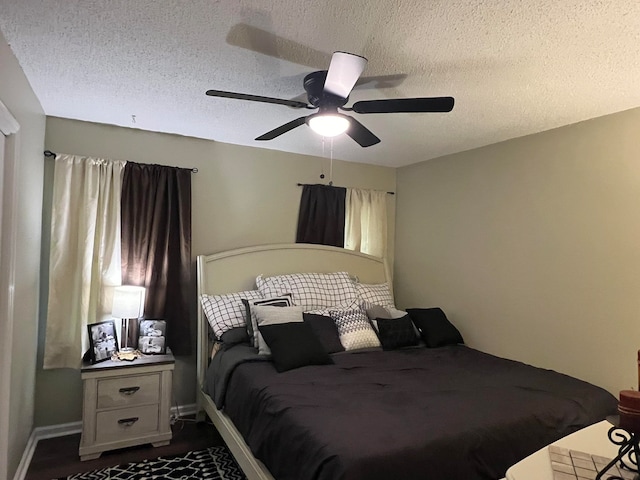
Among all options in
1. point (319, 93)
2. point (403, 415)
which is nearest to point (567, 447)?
point (403, 415)

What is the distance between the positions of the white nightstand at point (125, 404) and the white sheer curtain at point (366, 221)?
214 cm

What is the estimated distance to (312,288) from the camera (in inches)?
142

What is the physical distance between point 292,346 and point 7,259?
1620 mm

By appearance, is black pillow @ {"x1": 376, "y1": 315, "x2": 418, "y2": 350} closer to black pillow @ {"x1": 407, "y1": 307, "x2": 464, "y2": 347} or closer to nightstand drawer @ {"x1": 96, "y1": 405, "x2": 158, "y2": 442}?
black pillow @ {"x1": 407, "y1": 307, "x2": 464, "y2": 347}

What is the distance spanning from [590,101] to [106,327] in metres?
3.54

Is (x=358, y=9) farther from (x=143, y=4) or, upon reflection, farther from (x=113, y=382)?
(x=113, y=382)

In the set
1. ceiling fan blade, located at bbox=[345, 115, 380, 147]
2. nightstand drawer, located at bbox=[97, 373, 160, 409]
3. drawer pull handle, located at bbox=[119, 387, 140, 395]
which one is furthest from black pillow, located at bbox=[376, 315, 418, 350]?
→ drawer pull handle, located at bbox=[119, 387, 140, 395]

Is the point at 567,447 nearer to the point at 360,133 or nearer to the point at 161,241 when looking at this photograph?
the point at 360,133

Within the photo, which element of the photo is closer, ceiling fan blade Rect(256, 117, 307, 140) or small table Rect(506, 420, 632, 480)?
small table Rect(506, 420, 632, 480)

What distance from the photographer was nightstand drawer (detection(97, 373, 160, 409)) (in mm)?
2822

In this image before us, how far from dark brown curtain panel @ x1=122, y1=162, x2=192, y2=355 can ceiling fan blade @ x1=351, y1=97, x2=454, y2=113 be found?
197 cm

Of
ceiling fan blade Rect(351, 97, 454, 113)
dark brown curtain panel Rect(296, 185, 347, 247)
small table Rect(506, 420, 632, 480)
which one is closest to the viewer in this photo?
small table Rect(506, 420, 632, 480)

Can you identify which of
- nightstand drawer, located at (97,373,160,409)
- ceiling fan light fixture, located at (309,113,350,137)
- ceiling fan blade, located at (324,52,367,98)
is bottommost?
nightstand drawer, located at (97,373,160,409)

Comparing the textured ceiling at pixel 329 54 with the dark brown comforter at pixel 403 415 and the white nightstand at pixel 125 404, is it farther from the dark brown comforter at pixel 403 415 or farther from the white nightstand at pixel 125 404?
the white nightstand at pixel 125 404
